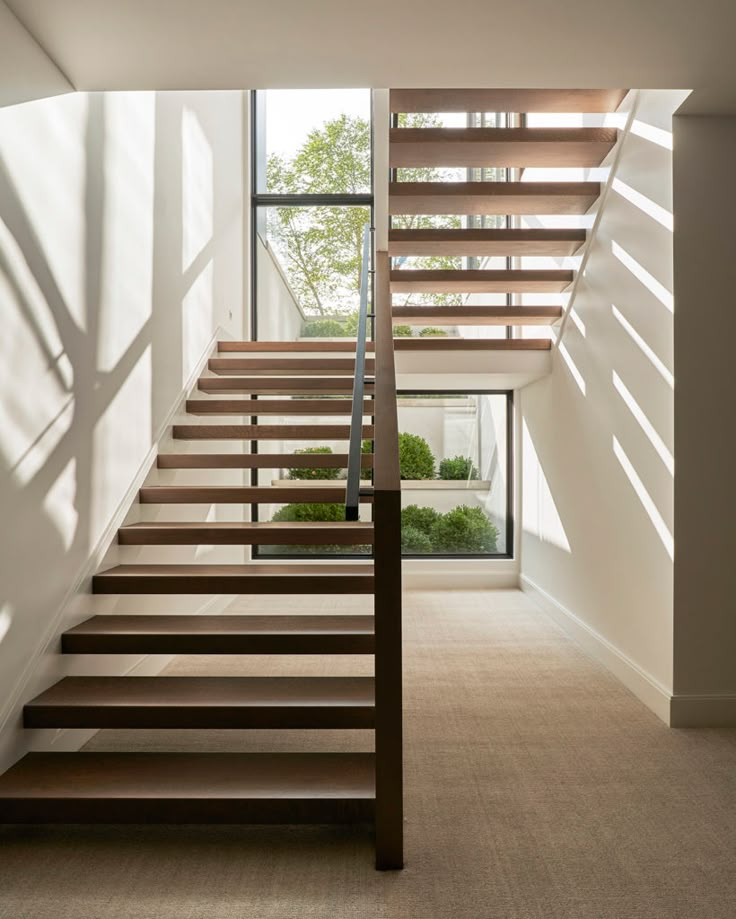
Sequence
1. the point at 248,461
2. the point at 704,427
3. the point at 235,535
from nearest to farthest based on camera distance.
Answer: the point at 704,427
the point at 235,535
the point at 248,461

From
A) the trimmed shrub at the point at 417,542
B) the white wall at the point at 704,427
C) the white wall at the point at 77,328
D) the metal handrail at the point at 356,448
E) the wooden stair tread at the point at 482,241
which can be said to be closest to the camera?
the metal handrail at the point at 356,448

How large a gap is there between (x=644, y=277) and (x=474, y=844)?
268cm

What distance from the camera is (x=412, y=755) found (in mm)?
3078

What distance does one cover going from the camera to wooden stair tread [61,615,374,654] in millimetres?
2920

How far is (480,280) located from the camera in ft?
15.4

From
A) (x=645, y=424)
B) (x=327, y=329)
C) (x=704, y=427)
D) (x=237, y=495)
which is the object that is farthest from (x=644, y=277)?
(x=327, y=329)

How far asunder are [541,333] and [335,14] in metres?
3.97

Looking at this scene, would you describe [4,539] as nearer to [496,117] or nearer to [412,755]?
[412,755]

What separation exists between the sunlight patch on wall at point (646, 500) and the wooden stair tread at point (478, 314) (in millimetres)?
1322

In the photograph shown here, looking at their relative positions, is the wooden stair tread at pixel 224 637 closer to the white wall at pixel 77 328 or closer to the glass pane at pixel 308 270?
the white wall at pixel 77 328

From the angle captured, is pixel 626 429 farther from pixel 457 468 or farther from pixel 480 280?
pixel 457 468

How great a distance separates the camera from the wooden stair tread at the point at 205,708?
2.66 metres

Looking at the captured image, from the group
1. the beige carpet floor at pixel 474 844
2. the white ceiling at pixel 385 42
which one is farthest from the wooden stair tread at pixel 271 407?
the white ceiling at pixel 385 42

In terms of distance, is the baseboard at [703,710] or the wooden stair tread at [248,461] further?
the wooden stair tread at [248,461]
